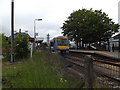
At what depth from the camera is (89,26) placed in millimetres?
44906

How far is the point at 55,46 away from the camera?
31109 mm

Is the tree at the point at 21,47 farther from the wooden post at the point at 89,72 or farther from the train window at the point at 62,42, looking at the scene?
the wooden post at the point at 89,72

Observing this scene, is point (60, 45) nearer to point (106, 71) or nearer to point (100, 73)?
point (106, 71)

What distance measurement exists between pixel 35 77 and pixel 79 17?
43104 millimetres

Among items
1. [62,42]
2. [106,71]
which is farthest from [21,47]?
[106,71]

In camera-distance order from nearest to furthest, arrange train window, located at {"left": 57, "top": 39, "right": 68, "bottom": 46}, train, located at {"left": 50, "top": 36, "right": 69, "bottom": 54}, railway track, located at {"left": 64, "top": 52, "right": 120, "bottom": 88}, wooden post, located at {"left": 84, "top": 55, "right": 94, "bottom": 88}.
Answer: wooden post, located at {"left": 84, "top": 55, "right": 94, "bottom": 88}, railway track, located at {"left": 64, "top": 52, "right": 120, "bottom": 88}, train, located at {"left": 50, "top": 36, "right": 69, "bottom": 54}, train window, located at {"left": 57, "top": 39, "right": 68, "bottom": 46}

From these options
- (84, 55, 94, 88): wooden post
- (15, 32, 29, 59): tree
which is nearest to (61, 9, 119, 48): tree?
(15, 32, 29, 59): tree

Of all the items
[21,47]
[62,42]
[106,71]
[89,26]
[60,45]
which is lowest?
[106,71]

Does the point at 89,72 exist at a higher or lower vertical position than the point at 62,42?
lower

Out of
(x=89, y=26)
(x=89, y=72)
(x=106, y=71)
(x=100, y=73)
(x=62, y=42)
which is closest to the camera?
(x=89, y=72)

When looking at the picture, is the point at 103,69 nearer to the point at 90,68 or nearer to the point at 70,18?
the point at 90,68

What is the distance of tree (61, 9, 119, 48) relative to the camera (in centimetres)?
4484

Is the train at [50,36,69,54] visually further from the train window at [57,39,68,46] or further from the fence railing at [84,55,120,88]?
the fence railing at [84,55,120,88]

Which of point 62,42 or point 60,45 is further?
point 62,42
